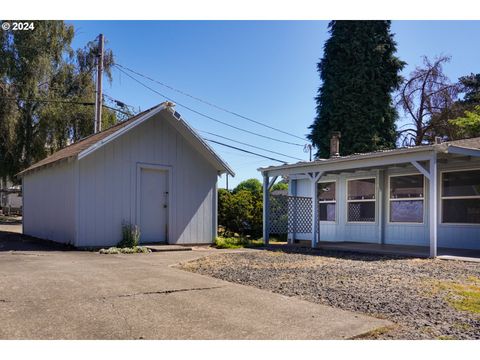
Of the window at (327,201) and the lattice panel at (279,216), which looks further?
the lattice panel at (279,216)

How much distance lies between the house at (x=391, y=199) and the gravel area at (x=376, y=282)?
81.4 inches

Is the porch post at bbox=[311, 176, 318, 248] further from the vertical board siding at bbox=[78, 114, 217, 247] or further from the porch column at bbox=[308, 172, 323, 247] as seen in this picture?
the vertical board siding at bbox=[78, 114, 217, 247]

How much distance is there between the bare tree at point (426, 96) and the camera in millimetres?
30562

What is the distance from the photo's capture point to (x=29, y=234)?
1554cm

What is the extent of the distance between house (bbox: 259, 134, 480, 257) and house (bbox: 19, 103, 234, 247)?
2.48 metres

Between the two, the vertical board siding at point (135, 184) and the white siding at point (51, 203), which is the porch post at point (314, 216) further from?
the white siding at point (51, 203)

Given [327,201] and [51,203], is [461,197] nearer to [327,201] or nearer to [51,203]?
[327,201]

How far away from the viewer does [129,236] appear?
38.3 ft

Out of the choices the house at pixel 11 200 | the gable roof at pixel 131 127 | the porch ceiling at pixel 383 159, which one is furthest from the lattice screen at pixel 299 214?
the house at pixel 11 200

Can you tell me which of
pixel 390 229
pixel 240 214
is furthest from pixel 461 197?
pixel 240 214

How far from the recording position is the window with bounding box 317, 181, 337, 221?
15.3 meters

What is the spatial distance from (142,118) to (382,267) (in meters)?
7.26

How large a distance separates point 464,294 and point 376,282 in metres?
1.25
